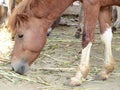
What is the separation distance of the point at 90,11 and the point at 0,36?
8.20ft

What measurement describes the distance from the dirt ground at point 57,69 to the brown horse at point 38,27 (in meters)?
0.20

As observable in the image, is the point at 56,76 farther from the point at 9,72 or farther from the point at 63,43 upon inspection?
the point at 63,43

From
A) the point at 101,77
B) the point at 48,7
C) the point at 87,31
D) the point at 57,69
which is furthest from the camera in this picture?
the point at 57,69

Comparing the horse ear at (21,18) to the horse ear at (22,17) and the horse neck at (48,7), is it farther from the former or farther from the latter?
the horse neck at (48,7)

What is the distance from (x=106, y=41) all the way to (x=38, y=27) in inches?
34.5

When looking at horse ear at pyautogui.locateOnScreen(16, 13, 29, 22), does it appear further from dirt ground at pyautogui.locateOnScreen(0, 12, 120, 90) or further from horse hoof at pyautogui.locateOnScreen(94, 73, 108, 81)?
horse hoof at pyautogui.locateOnScreen(94, 73, 108, 81)

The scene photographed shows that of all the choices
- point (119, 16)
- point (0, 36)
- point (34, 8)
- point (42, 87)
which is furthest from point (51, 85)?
point (119, 16)

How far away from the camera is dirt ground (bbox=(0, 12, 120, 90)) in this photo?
4.24m

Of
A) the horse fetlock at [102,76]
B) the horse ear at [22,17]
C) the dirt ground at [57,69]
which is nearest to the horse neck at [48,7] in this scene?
the horse ear at [22,17]

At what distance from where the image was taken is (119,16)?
26.7 ft

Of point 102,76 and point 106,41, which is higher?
point 106,41

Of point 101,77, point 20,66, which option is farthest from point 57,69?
point 20,66

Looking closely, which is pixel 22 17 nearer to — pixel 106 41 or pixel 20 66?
pixel 20 66

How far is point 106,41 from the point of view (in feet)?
14.7
